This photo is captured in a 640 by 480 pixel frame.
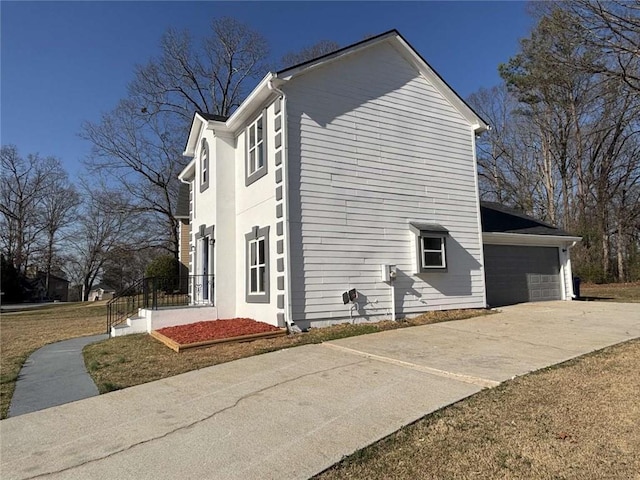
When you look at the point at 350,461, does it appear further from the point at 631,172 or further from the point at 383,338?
the point at 631,172

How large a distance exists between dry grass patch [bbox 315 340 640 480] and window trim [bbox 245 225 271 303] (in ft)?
20.0

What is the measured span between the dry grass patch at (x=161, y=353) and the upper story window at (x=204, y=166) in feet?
16.6

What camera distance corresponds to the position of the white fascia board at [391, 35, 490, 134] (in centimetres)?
1202

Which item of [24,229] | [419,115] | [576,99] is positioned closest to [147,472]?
[419,115]

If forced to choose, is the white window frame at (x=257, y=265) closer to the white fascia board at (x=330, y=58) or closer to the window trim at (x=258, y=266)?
the window trim at (x=258, y=266)

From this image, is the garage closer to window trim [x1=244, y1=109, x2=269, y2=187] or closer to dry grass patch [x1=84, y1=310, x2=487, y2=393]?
dry grass patch [x1=84, y1=310, x2=487, y2=393]

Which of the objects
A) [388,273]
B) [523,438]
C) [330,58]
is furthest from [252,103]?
[523,438]

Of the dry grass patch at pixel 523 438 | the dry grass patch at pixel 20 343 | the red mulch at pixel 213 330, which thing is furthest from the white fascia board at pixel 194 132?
the dry grass patch at pixel 523 438

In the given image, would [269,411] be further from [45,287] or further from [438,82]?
[45,287]

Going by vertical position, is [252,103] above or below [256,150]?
above

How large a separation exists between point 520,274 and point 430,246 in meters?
5.59

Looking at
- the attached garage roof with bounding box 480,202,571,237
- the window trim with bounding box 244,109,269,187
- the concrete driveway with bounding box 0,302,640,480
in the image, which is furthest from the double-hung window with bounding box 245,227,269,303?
the attached garage roof with bounding box 480,202,571,237

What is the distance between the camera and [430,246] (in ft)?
37.6

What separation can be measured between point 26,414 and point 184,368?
2.12 m
